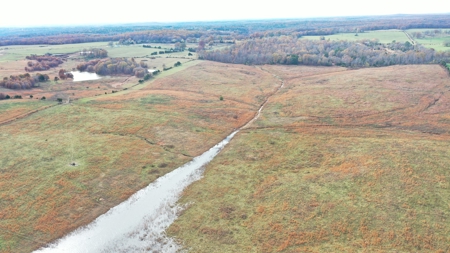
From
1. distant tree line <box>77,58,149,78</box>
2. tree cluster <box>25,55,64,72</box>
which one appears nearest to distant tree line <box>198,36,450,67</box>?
distant tree line <box>77,58,149,78</box>

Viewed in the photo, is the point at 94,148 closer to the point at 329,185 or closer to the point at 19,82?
the point at 329,185

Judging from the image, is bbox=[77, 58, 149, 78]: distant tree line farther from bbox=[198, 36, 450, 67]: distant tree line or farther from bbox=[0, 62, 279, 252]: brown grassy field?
bbox=[198, 36, 450, 67]: distant tree line

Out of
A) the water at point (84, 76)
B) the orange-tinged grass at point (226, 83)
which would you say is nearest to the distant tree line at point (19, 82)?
the water at point (84, 76)

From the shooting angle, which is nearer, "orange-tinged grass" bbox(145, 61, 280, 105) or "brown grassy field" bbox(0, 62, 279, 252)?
"brown grassy field" bbox(0, 62, 279, 252)

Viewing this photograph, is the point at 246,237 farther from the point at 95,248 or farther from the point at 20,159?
the point at 20,159

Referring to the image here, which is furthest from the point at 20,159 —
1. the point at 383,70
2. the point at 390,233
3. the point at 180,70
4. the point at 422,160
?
the point at 383,70

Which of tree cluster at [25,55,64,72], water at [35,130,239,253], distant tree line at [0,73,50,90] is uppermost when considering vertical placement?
tree cluster at [25,55,64,72]
